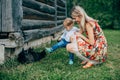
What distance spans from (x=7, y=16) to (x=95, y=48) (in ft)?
6.11

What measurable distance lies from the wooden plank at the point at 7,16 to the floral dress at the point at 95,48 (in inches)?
54.6

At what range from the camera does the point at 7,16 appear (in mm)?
5766

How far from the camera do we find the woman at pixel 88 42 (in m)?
5.72

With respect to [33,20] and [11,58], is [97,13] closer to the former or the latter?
[33,20]

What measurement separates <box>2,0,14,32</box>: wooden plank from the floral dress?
4.55 feet

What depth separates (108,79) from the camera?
193 inches

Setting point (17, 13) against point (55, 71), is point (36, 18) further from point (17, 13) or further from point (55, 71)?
point (55, 71)

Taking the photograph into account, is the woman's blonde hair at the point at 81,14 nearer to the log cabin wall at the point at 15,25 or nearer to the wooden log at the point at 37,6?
the log cabin wall at the point at 15,25

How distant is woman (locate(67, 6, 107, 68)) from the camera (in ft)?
18.8

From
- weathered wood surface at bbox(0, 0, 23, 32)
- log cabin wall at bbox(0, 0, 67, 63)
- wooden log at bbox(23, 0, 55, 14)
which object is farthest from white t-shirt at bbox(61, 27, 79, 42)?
weathered wood surface at bbox(0, 0, 23, 32)

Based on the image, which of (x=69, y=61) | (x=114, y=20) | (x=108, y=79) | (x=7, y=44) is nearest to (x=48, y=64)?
(x=69, y=61)

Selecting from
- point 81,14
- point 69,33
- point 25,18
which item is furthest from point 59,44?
point 81,14

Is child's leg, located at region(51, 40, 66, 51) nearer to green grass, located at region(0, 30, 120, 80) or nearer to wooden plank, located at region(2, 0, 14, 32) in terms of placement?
green grass, located at region(0, 30, 120, 80)

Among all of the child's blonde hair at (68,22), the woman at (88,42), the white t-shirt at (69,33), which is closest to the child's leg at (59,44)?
the white t-shirt at (69,33)
